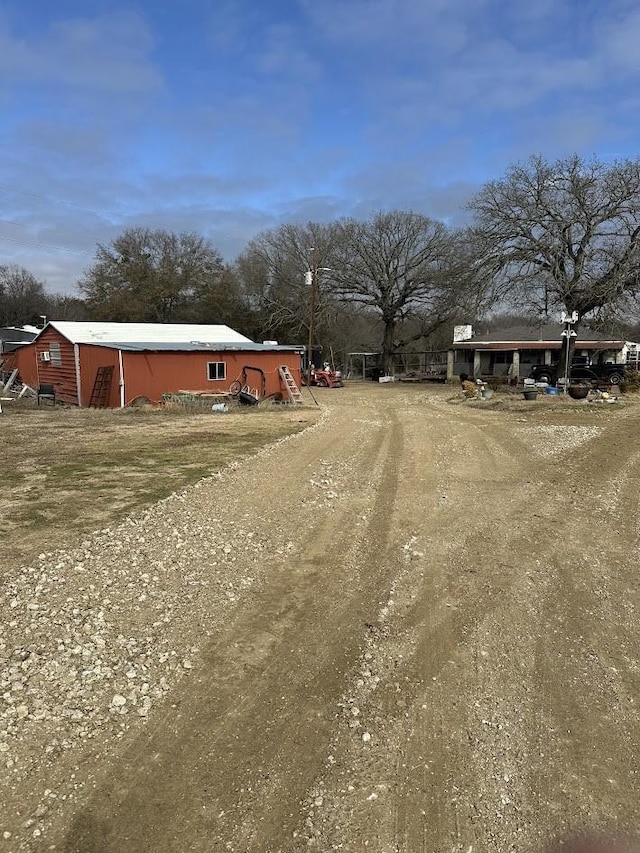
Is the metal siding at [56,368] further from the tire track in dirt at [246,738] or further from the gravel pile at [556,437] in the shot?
the tire track in dirt at [246,738]

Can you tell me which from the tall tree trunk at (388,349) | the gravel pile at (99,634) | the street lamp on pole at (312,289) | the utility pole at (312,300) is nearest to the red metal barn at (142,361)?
the utility pole at (312,300)

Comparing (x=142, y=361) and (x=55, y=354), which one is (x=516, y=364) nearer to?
(x=142, y=361)

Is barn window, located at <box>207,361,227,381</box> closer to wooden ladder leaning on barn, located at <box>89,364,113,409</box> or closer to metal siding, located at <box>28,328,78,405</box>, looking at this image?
wooden ladder leaning on barn, located at <box>89,364,113,409</box>

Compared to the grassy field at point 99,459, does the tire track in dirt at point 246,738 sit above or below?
below

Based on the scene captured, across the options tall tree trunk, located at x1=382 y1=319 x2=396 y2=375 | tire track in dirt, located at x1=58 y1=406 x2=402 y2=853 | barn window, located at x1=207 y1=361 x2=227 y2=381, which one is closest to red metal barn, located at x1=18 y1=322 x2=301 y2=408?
barn window, located at x1=207 y1=361 x2=227 y2=381

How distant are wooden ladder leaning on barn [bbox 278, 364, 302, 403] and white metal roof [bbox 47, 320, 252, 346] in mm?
3550

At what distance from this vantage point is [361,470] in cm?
980

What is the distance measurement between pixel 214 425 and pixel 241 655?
13.1m

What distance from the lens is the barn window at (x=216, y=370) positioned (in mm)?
23672

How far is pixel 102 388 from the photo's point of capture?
22391 mm

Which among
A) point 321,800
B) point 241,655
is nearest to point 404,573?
point 241,655

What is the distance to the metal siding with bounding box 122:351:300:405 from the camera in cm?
2170

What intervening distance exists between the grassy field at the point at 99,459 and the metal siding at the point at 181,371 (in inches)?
81.9

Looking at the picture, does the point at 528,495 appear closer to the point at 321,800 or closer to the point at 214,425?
the point at 321,800
